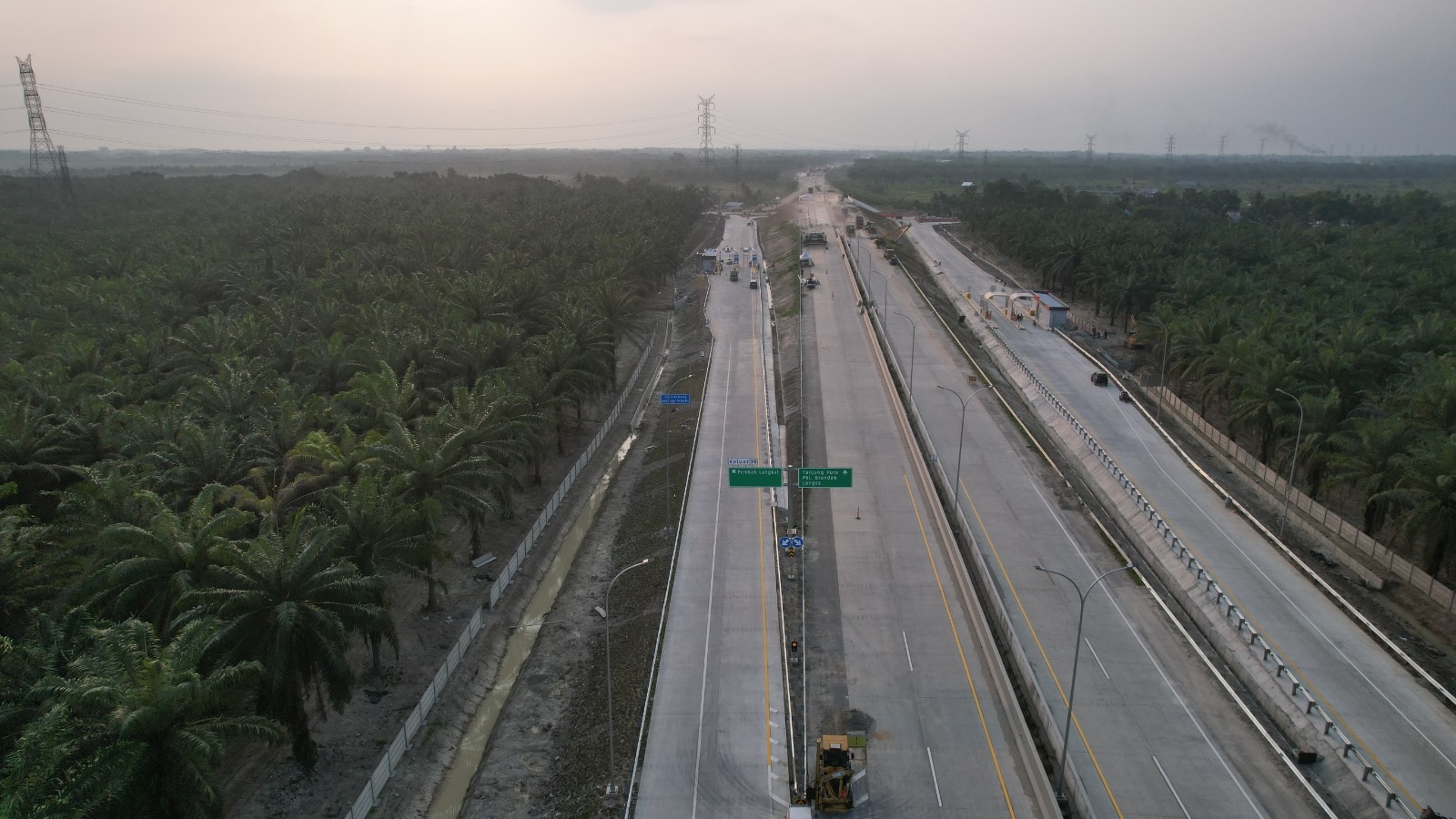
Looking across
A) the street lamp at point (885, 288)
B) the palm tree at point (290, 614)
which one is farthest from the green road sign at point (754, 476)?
the street lamp at point (885, 288)

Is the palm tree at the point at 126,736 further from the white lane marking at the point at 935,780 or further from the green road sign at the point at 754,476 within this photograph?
the green road sign at the point at 754,476

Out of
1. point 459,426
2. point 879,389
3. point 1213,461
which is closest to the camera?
point 459,426

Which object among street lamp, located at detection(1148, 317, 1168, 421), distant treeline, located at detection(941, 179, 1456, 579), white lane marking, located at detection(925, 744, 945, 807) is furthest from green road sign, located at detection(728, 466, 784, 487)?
street lamp, located at detection(1148, 317, 1168, 421)

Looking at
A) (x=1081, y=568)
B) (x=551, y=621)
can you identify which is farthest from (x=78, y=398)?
(x=1081, y=568)

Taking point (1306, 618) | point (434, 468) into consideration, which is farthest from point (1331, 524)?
point (434, 468)

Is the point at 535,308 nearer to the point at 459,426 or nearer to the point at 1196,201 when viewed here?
the point at 459,426
